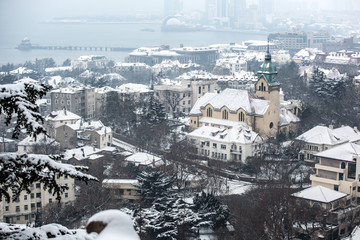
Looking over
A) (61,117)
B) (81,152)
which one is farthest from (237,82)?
(81,152)

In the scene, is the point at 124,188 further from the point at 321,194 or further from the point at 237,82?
the point at 237,82

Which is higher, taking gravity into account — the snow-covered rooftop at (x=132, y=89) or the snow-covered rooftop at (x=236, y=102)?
the snow-covered rooftop at (x=236, y=102)

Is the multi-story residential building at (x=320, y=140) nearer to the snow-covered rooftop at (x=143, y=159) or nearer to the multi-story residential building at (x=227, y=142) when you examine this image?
the multi-story residential building at (x=227, y=142)

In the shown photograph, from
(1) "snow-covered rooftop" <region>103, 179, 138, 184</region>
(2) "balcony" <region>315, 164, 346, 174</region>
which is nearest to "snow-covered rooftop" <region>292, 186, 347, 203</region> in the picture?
(2) "balcony" <region>315, 164, 346, 174</region>

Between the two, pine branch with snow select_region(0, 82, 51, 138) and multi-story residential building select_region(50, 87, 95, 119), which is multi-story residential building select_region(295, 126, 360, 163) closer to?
multi-story residential building select_region(50, 87, 95, 119)

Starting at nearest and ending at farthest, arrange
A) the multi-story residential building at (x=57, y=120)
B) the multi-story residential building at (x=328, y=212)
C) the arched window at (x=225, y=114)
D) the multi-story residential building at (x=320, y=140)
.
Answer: the multi-story residential building at (x=328, y=212) → the multi-story residential building at (x=320, y=140) → the arched window at (x=225, y=114) → the multi-story residential building at (x=57, y=120)

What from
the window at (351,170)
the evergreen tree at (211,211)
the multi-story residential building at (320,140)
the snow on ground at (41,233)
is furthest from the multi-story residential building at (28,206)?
the snow on ground at (41,233)

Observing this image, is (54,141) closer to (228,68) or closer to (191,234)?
(191,234)
